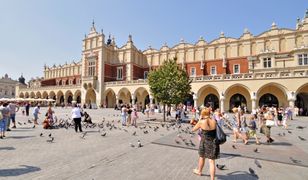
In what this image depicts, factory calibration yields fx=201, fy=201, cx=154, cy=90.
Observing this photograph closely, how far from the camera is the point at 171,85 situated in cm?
1717

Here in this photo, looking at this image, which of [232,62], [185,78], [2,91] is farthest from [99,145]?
[2,91]

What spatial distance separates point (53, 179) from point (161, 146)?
14.4 ft

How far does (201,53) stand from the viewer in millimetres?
38844

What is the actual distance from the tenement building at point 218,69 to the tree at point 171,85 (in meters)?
13.5

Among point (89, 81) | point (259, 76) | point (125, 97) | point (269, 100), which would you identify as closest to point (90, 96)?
point (89, 81)

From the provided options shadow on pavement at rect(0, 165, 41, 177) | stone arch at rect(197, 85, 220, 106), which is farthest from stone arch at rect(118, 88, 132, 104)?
shadow on pavement at rect(0, 165, 41, 177)

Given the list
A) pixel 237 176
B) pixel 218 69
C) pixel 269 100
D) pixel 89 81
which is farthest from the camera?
pixel 89 81

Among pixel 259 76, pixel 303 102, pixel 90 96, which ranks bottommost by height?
pixel 303 102

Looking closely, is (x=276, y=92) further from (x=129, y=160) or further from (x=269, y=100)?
(x=129, y=160)

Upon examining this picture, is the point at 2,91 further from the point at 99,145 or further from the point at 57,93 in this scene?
the point at 99,145

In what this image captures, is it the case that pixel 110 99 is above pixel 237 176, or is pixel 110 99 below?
above

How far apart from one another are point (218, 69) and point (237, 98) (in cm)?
726

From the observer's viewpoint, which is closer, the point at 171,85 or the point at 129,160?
the point at 129,160

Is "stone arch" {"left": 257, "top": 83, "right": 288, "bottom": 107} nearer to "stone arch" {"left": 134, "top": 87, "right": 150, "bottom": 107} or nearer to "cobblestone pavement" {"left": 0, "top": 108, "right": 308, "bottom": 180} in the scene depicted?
"stone arch" {"left": 134, "top": 87, "right": 150, "bottom": 107}
